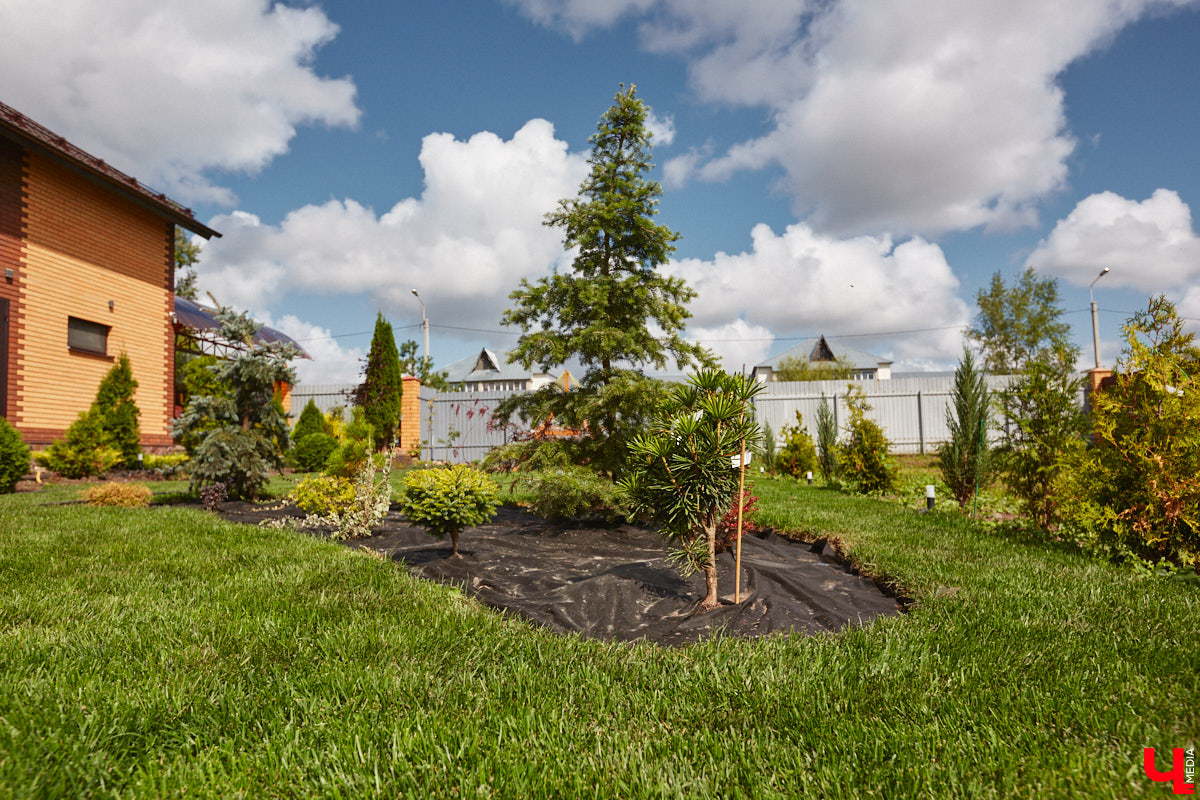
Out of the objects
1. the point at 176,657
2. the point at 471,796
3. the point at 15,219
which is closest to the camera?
the point at 471,796

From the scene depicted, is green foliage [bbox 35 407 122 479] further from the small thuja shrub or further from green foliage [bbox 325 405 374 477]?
the small thuja shrub

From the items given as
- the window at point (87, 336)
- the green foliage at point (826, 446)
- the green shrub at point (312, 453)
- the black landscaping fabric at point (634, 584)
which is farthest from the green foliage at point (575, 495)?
the window at point (87, 336)

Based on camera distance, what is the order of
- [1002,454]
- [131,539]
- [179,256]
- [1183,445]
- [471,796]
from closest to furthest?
[471,796] < [1183,445] < [131,539] < [1002,454] < [179,256]

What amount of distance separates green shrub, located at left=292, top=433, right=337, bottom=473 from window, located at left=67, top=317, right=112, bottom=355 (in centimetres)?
468

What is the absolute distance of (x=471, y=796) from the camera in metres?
1.64

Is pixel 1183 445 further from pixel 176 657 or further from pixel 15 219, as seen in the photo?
pixel 15 219

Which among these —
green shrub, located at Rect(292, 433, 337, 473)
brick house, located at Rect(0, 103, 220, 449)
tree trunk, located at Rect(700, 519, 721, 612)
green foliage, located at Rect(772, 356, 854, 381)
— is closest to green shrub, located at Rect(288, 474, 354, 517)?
tree trunk, located at Rect(700, 519, 721, 612)

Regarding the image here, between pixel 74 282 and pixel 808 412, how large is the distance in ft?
62.2

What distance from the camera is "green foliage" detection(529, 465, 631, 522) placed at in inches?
254

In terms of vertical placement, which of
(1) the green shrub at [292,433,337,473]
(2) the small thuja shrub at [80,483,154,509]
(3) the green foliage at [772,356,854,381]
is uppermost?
(3) the green foliage at [772,356,854,381]

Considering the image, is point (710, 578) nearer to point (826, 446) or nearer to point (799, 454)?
point (826, 446)

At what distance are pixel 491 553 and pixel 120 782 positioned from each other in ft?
12.6

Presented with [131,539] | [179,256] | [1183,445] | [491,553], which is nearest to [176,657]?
[491,553]

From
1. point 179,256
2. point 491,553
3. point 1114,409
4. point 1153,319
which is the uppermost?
point 179,256
